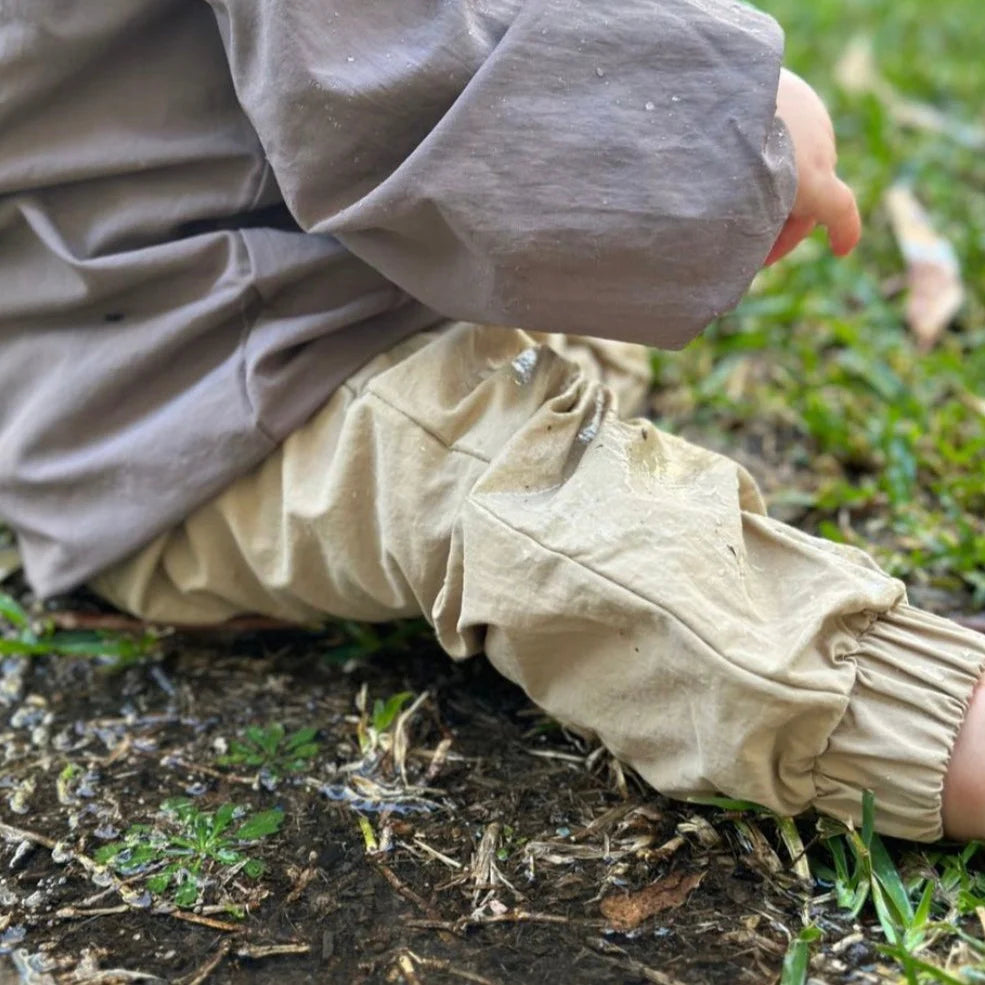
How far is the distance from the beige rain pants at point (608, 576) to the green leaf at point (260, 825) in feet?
0.84

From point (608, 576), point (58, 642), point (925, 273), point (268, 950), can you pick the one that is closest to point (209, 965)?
point (268, 950)

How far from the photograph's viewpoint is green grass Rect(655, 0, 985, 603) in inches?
71.4

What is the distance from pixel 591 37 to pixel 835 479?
36.4 inches

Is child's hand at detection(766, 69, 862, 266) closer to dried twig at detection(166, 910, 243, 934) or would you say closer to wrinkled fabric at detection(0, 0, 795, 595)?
wrinkled fabric at detection(0, 0, 795, 595)

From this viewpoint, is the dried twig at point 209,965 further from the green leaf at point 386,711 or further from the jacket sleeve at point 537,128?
the jacket sleeve at point 537,128

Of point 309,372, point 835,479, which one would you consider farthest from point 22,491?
point 835,479

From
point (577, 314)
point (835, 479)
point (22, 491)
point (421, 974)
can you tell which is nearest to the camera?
point (421, 974)

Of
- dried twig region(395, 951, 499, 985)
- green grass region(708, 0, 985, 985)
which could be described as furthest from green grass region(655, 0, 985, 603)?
dried twig region(395, 951, 499, 985)

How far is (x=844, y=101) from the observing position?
3.31 m

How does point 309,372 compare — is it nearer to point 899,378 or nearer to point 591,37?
point 591,37

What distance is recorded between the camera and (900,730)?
1164 millimetres

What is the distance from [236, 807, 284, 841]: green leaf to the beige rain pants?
26cm

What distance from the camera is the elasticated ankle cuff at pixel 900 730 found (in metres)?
1.16

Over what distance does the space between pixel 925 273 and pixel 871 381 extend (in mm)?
446
